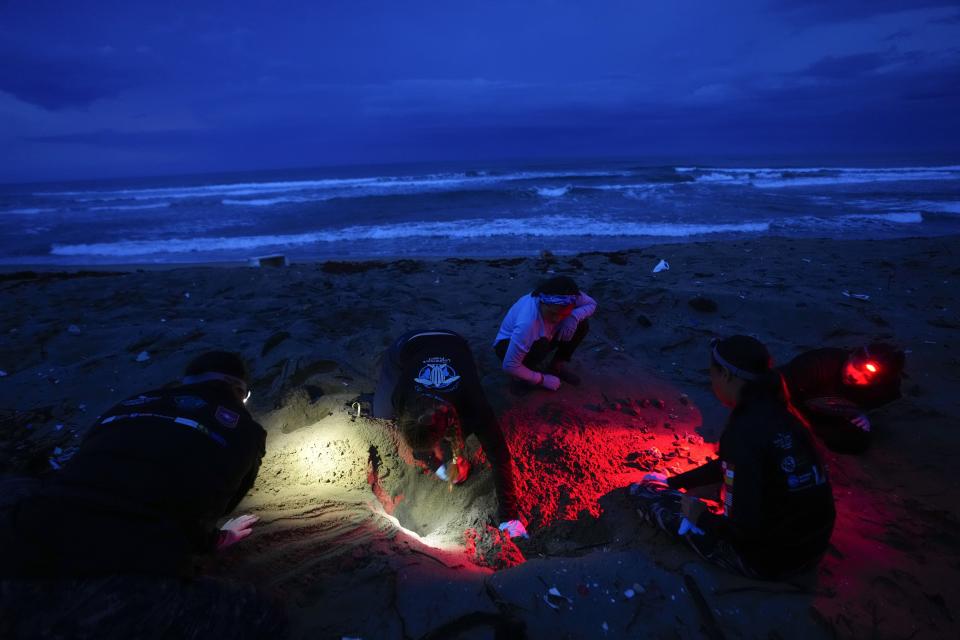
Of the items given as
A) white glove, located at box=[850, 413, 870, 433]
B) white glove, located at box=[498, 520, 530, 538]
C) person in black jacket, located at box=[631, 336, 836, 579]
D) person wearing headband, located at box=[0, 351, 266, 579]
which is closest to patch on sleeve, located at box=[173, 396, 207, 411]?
person wearing headband, located at box=[0, 351, 266, 579]

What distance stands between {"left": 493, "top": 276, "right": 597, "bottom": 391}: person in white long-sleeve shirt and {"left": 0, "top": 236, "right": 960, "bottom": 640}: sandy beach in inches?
10.3

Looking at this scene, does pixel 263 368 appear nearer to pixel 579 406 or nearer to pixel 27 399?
pixel 27 399

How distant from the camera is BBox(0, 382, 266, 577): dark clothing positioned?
1.55m

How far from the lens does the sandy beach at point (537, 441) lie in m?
2.08

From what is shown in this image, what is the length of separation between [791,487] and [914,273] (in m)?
7.20

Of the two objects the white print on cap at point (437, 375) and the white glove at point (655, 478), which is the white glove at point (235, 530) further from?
the white glove at point (655, 478)

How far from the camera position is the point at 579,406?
153 inches

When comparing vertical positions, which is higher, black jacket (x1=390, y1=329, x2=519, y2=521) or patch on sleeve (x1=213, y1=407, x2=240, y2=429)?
patch on sleeve (x1=213, y1=407, x2=240, y2=429)

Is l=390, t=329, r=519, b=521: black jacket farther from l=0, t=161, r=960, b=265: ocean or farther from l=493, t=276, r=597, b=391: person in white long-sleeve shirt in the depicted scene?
l=0, t=161, r=960, b=265: ocean

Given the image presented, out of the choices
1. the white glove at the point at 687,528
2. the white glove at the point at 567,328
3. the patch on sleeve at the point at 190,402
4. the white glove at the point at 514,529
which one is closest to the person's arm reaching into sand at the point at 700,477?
the white glove at the point at 687,528

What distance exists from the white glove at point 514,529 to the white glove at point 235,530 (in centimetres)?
154

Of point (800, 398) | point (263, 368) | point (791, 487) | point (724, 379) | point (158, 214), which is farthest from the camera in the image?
point (158, 214)

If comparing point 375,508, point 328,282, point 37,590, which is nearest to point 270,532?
point 375,508

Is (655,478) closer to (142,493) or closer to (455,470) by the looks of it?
(455,470)
